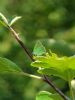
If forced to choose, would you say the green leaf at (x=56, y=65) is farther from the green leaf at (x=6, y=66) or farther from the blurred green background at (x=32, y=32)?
the blurred green background at (x=32, y=32)

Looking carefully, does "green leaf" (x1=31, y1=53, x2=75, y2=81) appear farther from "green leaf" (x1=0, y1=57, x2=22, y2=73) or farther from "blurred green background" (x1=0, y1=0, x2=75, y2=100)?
"blurred green background" (x1=0, y1=0, x2=75, y2=100)

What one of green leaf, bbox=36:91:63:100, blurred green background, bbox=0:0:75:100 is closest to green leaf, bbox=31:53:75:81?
green leaf, bbox=36:91:63:100

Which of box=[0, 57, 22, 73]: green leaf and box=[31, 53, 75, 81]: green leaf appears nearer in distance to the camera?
box=[31, 53, 75, 81]: green leaf

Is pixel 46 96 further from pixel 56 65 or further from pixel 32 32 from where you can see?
pixel 32 32

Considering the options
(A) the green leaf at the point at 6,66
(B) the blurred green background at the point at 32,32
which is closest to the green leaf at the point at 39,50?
(A) the green leaf at the point at 6,66

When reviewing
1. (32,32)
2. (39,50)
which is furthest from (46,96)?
(32,32)

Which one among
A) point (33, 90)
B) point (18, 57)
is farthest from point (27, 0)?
point (33, 90)

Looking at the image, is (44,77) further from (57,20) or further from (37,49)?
(57,20)

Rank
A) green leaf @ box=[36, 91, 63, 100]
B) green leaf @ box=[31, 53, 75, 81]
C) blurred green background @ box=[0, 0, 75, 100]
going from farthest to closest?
blurred green background @ box=[0, 0, 75, 100], green leaf @ box=[36, 91, 63, 100], green leaf @ box=[31, 53, 75, 81]
